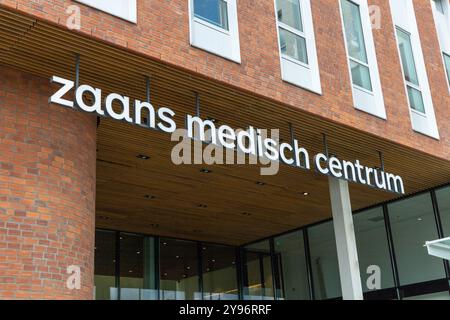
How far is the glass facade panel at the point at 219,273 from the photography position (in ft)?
63.2

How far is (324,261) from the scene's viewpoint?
18312 mm

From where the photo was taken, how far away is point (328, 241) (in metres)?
18.2

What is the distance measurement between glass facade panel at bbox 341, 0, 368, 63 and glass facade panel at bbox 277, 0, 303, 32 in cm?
156

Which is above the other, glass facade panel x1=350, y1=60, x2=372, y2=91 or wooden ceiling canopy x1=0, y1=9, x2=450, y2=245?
glass facade panel x1=350, y1=60, x2=372, y2=91

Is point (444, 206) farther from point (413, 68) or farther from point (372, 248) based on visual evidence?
point (413, 68)

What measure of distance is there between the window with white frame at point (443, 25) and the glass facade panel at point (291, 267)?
7058mm

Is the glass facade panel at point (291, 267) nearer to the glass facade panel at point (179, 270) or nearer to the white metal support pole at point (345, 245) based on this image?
the glass facade panel at point (179, 270)

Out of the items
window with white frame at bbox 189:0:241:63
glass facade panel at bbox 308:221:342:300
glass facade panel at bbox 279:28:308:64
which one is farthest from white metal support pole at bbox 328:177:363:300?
glass facade panel at bbox 308:221:342:300

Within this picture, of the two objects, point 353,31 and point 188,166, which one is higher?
point 353,31

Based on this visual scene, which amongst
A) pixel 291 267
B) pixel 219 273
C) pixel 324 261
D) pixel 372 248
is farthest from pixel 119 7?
pixel 291 267

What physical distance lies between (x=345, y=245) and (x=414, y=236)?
176 inches

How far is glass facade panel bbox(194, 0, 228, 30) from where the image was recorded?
9953mm

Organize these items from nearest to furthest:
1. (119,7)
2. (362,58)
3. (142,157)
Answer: (119,7)
(142,157)
(362,58)

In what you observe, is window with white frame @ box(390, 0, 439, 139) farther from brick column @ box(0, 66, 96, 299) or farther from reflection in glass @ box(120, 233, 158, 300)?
reflection in glass @ box(120, 233, 158, 300)
